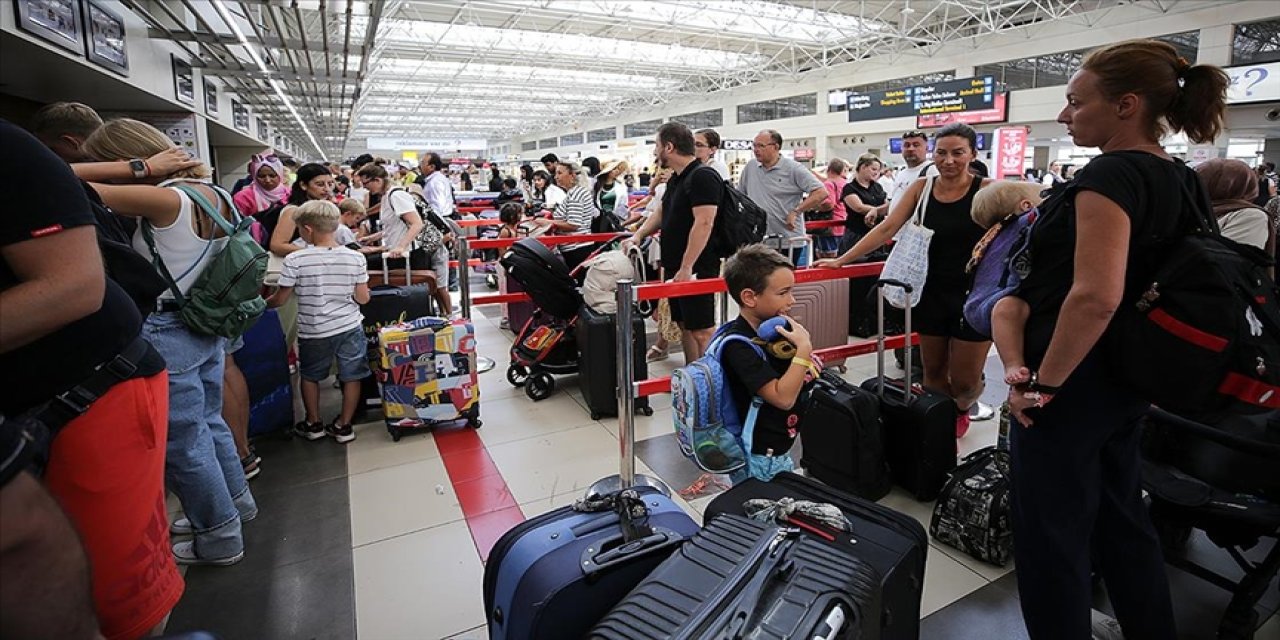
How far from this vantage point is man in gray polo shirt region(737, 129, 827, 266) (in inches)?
191

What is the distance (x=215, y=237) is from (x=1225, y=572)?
3798 mm

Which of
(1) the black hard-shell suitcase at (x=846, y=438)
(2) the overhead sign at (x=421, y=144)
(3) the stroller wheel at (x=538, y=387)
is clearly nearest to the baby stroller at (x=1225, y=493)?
(1) the black hard-shell suitcase at (x=846, y=438)

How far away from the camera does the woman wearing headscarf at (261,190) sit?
15.1ft

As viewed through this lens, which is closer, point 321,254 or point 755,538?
point 755,538

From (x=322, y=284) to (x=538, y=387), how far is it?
1.51m

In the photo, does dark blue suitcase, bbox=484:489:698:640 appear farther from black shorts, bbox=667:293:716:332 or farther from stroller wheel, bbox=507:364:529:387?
stroller wheel, bbox=507:364:529:387

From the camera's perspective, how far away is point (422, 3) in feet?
49.9

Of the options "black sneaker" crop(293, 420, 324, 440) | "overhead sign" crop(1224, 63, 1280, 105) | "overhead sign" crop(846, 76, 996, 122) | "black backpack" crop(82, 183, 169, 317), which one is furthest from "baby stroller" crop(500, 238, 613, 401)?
"overhead sign" crop(846, 76, 996, 122)

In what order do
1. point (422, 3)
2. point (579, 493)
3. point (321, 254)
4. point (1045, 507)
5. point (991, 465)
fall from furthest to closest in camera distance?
point (422, 3) < point (321, 254) < point (579, 493) < point (991, 465) < point (1045, 507)

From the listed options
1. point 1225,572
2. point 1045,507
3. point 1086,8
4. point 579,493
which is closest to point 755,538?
point 1045,507

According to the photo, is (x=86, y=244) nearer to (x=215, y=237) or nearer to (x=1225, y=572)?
(x=215, y=237)

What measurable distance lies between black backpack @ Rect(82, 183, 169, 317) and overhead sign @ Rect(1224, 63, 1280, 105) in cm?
1613

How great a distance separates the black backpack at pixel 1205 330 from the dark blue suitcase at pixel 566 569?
3.44ft

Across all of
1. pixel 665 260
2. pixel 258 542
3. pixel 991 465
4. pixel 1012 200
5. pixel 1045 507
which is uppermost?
pixel 1012 200
